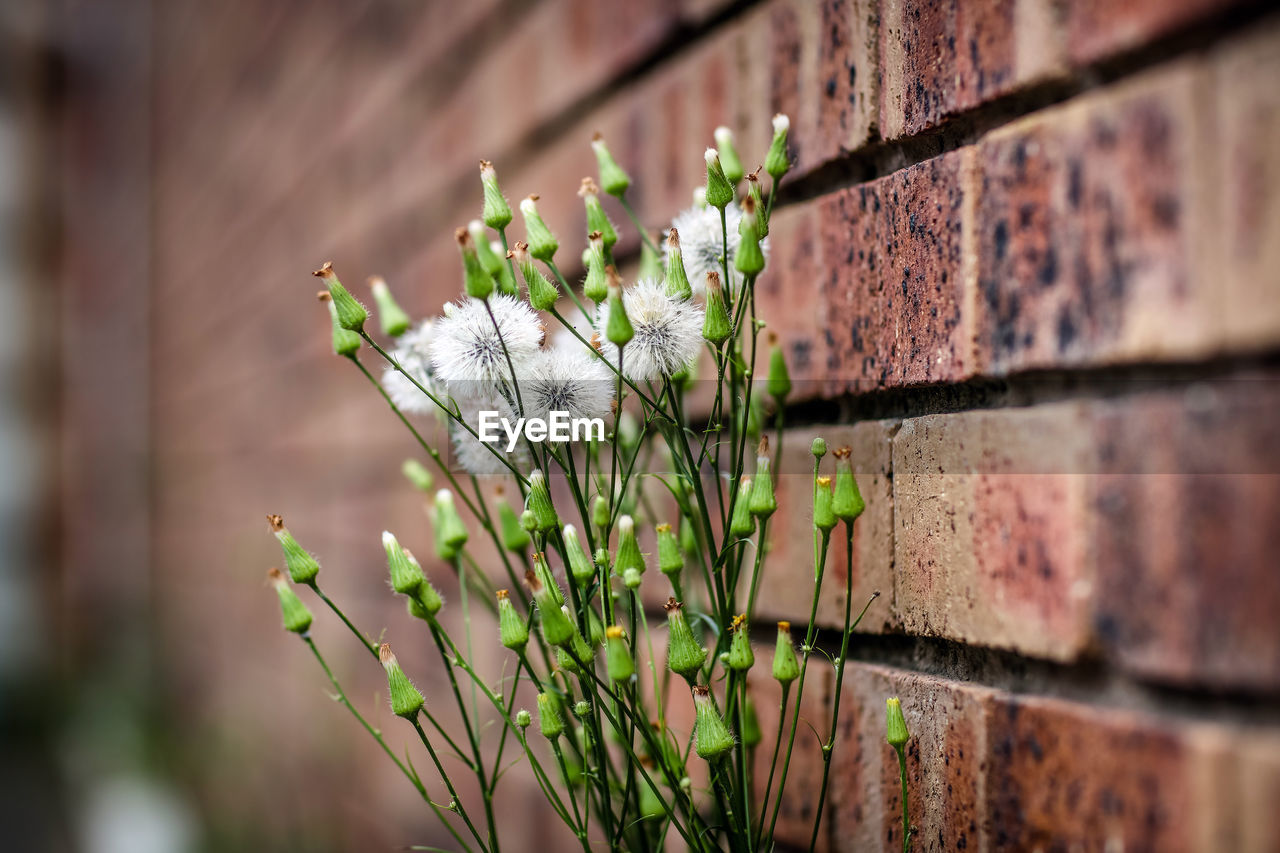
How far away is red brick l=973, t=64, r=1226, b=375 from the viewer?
0.91 feet

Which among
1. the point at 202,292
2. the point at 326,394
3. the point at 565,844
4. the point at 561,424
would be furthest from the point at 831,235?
the point at 202,292

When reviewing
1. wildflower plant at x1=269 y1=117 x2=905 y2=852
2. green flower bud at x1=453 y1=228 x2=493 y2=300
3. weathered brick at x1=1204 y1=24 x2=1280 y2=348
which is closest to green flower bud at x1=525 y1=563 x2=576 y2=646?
wildflower plant at x1=269 y1=117 x2=905 y2=852

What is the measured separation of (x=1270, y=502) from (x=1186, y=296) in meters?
0.06

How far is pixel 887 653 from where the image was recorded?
43cm

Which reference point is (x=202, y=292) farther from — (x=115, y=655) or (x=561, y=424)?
(x=561, y=424)

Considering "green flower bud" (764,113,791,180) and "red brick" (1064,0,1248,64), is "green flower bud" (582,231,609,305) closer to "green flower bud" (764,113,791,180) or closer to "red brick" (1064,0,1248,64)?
"green flower bud" (764,113,791,180)

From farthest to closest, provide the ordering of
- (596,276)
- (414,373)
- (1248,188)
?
(414,373), (596,276), (1248,188)

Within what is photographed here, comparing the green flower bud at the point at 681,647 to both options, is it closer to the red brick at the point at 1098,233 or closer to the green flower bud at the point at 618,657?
the green flower bud at the point at 618,657

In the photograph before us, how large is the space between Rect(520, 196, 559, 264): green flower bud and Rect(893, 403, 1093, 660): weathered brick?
17 cm

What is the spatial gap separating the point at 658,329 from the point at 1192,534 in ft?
0.62

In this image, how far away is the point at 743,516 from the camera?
36 centimetres

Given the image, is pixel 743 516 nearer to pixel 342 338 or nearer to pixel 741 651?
pixel 741 651

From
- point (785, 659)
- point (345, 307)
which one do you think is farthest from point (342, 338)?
point (785, 659)

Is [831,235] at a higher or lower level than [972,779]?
higher
